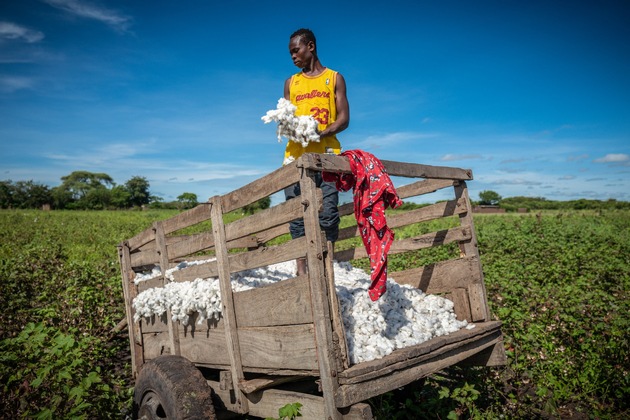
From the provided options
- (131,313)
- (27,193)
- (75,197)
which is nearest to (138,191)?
(75,197)

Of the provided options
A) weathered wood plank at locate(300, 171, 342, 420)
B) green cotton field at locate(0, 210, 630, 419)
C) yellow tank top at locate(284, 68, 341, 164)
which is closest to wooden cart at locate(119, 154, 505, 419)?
weathered wood plank at locate(300, 171, 342, 420)

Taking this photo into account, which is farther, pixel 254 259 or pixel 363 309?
pixel 363 309

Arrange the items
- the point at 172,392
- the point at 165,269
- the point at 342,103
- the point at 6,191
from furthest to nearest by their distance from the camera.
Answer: the point at 6,191, the point at 342,103, the point at 165,269, the point at 172,392

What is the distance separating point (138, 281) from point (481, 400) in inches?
149

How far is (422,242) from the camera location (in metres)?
4.16

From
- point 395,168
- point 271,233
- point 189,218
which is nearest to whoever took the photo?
point 395,168

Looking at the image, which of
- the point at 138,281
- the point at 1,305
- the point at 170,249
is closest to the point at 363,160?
the point at 170,249

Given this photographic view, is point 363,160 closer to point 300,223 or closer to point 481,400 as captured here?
point 300,223

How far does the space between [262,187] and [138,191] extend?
369 feet

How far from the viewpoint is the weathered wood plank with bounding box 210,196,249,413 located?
117 inches

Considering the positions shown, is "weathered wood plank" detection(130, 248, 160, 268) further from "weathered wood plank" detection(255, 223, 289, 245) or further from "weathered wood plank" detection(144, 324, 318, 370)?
"weathered wood plank" detection(255, 223, 289, 245)

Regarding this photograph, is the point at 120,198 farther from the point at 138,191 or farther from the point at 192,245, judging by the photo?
the point at 192,245

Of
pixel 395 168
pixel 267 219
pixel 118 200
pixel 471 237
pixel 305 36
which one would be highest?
pixel 118 200

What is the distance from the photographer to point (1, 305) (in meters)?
6.60
